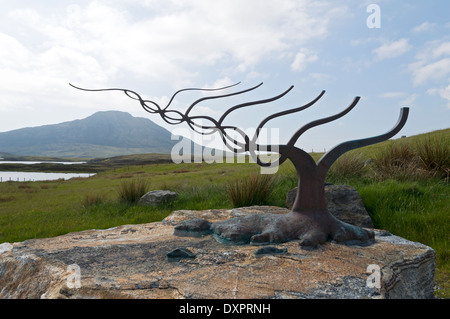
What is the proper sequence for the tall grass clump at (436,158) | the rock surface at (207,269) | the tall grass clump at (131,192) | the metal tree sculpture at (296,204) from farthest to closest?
the tall grass clump at (131,192) → the tall grass clump at (436,158) → the metal tree sculpture at (296,204) → the rock surface at (207,269)

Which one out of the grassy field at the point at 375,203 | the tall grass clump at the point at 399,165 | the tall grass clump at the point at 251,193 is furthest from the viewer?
the tall grass clump at the point at 399,165

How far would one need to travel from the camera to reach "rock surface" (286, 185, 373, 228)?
5.31 metres

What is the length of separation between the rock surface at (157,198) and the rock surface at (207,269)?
4186mm

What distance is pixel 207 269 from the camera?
8.73 feet

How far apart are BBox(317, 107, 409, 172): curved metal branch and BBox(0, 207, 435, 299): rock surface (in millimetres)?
856

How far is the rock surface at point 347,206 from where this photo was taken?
17.4 ft

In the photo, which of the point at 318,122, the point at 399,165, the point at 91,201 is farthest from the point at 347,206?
the point at 91,201

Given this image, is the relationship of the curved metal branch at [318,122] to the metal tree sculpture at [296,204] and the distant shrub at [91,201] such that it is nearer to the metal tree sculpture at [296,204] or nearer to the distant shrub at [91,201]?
the metal tree sculpture at [296,204]

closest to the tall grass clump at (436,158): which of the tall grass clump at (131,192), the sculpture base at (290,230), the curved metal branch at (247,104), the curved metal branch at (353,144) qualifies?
the curved metal branch at (353,144)

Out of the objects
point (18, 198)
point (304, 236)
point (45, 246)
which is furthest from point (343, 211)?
point (18, 198)

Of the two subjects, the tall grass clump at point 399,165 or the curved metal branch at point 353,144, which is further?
the tall grass clump at point 399,165

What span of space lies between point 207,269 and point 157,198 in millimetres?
5453

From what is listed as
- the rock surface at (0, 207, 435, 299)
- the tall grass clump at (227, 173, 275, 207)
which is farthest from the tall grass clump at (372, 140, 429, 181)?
the rock surface at (0, 207, 435, 299)

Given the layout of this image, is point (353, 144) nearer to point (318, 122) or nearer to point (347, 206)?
point (318, 122)
